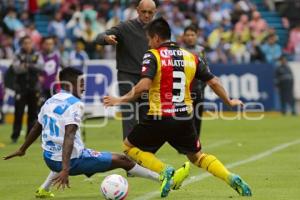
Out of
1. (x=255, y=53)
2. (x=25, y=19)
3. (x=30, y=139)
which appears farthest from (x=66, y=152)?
(x=25, y=19)

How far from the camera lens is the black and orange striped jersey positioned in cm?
1016

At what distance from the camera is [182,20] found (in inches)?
1233

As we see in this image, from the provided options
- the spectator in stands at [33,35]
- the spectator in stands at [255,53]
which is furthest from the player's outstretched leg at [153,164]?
the spectator in stands at [255,53]

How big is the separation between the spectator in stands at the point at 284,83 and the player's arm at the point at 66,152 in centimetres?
1871

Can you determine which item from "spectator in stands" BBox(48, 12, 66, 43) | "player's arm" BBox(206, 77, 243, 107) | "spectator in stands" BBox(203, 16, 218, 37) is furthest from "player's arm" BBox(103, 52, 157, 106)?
"spectator in stands" BBox(203, 16, 218, 37)

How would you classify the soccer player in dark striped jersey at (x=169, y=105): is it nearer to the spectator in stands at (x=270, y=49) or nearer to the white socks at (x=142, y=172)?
the white socks at (x=142, y=172)

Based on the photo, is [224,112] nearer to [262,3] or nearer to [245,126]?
[245,126]

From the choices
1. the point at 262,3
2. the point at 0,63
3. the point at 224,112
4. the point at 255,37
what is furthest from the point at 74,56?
the point at 262,3

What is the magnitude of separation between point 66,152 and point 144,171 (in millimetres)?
1254

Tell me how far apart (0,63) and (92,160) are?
17.0 metres

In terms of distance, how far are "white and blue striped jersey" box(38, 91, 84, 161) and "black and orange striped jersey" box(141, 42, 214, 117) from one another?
2.67 ft

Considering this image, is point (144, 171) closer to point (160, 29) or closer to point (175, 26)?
point (160, 29)

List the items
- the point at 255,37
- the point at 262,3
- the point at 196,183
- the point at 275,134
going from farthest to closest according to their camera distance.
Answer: the point at 262,3 → the point at 255,37 → the point at 275,134 → the point at 196,183

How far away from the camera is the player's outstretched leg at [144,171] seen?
1023 cm
